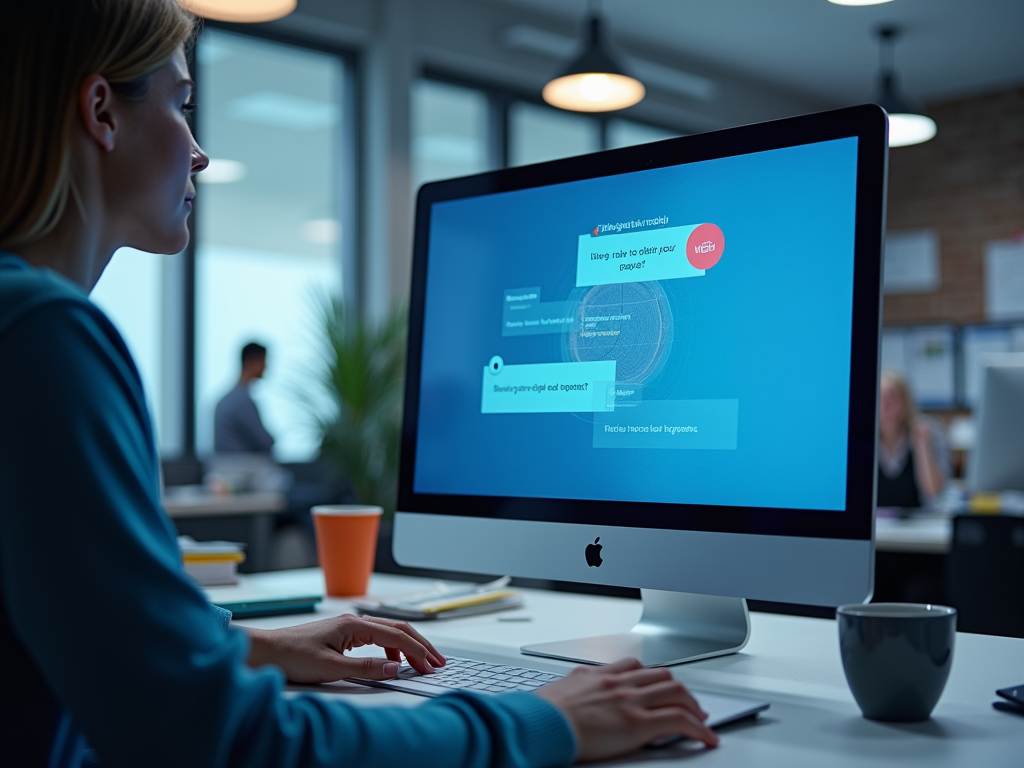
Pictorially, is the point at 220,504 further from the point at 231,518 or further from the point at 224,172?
the point at 224,172

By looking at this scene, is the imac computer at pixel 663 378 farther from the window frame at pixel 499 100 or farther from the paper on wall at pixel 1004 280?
the paper on wall at pixel 1004 280

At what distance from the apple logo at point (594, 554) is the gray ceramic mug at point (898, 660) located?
316 millimetres

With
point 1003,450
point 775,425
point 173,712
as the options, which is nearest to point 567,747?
point 173,712

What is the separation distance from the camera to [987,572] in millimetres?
2369

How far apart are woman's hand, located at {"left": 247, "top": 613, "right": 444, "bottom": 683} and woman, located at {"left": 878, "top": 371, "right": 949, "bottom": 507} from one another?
345 cm

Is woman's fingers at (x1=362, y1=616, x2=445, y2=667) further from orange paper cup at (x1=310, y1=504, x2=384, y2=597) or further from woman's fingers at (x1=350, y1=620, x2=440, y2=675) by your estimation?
orange paper cup at (x1=310, y1=504, x2=384, y2=597)

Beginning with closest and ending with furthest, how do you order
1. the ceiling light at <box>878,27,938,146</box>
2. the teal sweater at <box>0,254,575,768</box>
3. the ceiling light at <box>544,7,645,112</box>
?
the teal sweater at <box>0,254,575,768</box>
the ceiling light at <box>544,7,645,112</box>
the ceiling light at <box>878,27,938,146</box>

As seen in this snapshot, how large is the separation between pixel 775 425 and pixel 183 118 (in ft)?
1.97

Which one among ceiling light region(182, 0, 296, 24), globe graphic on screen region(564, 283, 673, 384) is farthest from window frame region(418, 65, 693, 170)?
globe graphic on screen region(564, 283, 673, 384)

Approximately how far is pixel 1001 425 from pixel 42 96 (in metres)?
2.41

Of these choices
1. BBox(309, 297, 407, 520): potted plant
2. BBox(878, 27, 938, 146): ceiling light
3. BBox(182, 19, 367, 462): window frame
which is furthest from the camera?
BBox(182, 19, 367, 462): window frame

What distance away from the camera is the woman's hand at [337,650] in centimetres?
98

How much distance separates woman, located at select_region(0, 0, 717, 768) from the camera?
585 millimetres

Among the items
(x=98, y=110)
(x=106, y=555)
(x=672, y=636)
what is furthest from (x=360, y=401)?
(x=106, y=555)
